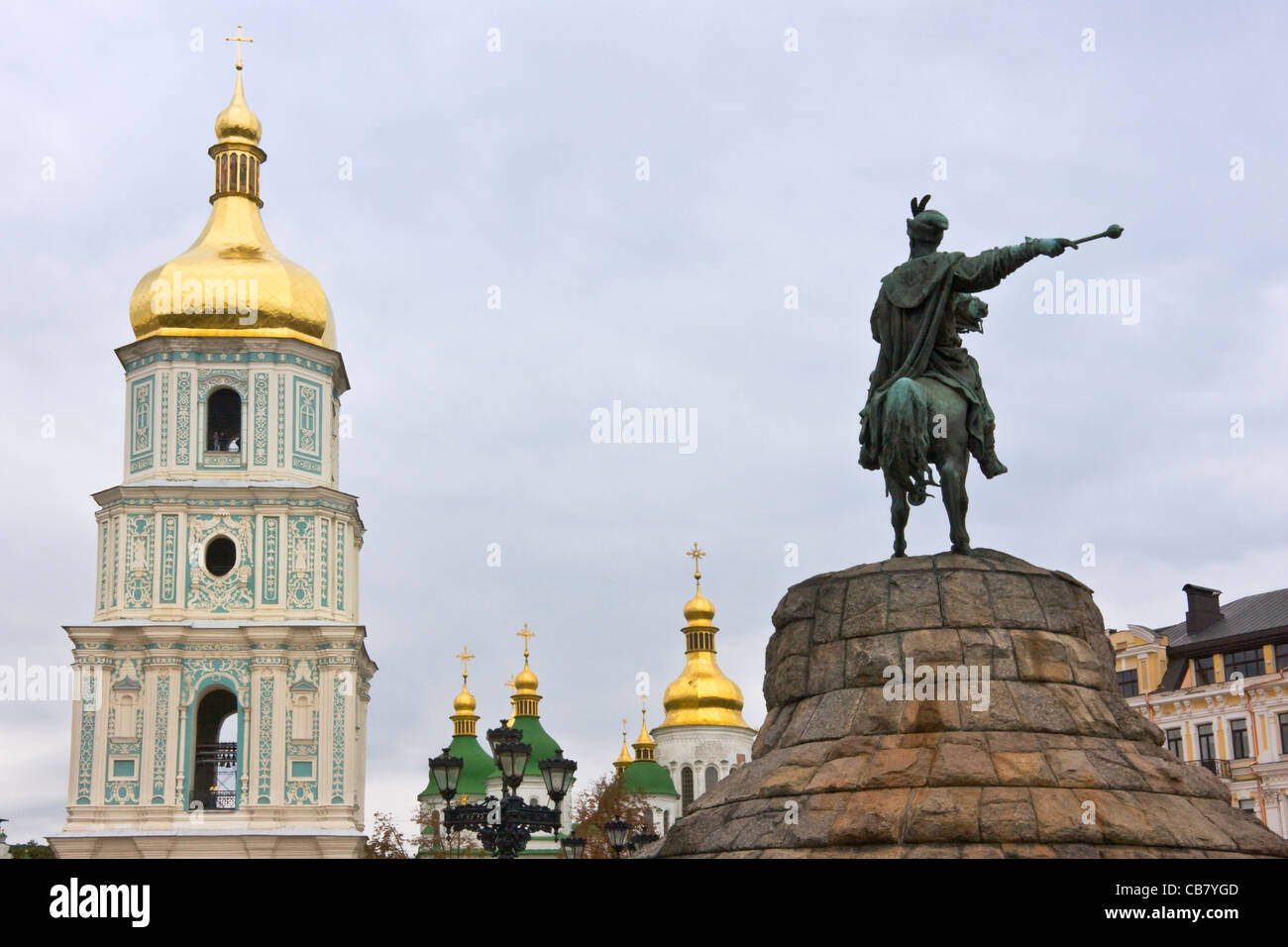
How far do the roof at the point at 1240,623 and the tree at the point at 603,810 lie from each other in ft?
49.1

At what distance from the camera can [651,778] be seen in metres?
77.6

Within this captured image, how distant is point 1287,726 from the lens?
38312 millimetres

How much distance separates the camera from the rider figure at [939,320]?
549 inches

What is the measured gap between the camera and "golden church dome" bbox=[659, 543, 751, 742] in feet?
269

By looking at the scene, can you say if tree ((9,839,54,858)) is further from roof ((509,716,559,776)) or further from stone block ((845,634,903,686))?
stone block ((845,634,903,686))

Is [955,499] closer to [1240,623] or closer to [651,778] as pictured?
[1240,623]

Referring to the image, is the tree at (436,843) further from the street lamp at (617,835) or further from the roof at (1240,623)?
the street lamp at (617,835)

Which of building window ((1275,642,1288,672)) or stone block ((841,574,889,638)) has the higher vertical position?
building window ((1275,642,1288,672))

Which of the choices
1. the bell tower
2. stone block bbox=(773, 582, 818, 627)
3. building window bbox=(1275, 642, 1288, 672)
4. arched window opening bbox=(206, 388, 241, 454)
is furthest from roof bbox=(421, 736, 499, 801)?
stone block bbox=(773, 582, 818, 627)

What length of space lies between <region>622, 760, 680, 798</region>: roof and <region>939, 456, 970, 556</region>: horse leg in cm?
6312

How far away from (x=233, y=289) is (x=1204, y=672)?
2624 cm

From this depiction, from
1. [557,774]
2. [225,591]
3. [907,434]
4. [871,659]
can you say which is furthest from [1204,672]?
[871,659]

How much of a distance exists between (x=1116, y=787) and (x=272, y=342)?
3769 centimetres
